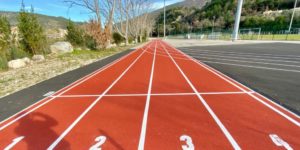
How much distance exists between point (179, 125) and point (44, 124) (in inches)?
120

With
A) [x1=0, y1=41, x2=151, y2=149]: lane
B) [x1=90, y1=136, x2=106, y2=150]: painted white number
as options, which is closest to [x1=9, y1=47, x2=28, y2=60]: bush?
[x1=0, y1=41, x2=151, y2=149]: lane

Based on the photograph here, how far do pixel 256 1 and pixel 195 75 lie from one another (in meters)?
105

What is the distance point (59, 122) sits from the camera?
3.91 m

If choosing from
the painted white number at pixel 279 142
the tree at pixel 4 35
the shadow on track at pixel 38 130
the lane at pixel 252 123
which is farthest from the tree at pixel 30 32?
the painted white number at pixel 279 142

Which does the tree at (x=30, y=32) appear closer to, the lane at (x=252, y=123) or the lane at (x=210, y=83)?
the lane at (x=210, y=83)

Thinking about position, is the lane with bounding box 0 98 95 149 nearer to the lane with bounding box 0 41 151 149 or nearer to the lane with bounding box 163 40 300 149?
the lane with bounding box 0 41 151 149

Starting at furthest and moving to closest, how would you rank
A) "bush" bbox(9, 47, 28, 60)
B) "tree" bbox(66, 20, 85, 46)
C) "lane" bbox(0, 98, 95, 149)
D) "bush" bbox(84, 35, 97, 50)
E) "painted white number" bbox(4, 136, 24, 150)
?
"bush" bbox(84, 35, 97, 50) < "tree" bbox(66, 20, 85, 46) < "bush" bbox(9, 47, 28, 60) < "lane" bbox(0, 98, 95, 149) < "painted white number" bbox(4, 136, 24, 150)

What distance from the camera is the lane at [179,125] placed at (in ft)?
9.87

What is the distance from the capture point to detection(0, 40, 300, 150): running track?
3.06 meters

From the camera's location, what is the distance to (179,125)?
11.7 ft

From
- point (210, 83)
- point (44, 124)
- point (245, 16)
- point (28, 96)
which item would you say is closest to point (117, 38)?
point (28, 96)

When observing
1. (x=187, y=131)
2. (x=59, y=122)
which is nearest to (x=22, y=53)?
(x=59, y=122)

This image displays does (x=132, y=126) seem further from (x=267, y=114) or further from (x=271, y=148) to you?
(x=267, y=114)

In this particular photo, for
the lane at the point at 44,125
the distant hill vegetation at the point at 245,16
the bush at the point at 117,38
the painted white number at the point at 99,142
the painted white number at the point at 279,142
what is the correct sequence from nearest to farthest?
the painted white number at the point at 279,142 < the painted white number at the point at 99,142 < the lane at the point at 44,125 < the bush at the point at 117,38 < the distant hill vegetation at the point at 245,16
